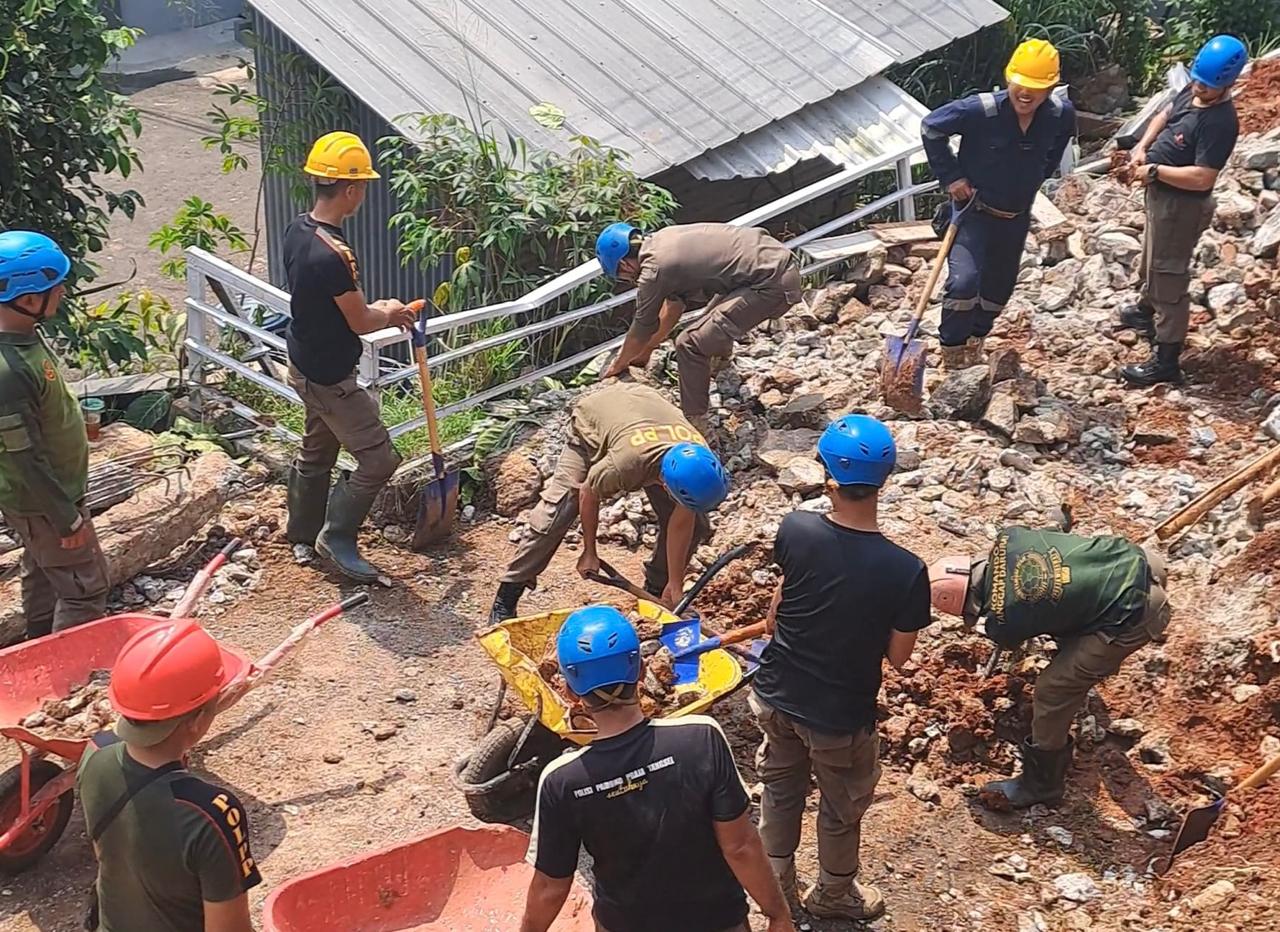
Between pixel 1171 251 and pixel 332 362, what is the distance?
4.85m

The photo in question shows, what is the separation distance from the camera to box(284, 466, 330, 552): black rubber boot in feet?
22.6

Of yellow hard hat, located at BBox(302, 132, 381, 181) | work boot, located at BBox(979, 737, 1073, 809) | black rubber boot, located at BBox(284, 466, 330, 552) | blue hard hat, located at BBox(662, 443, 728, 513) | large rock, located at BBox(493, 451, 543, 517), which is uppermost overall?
yellow hard hat, located at BBox(302, 132, 381, 181)

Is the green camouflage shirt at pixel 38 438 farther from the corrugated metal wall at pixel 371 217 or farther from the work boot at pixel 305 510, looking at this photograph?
the corrugated metal wall at pixel 371 217

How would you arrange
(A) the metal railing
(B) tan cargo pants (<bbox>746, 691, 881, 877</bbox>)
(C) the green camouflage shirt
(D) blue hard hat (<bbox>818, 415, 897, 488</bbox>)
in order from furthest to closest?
(A) the metal railing, (C) the green camouflage shirt, (B) tan cargo pants (<bbox>746, 691, 881, 877</bbox>), (D) blue hard hat (<bbox>818, 415, 897, 488</bbox>)

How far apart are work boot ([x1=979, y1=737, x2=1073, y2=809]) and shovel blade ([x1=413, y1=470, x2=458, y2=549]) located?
309 cm

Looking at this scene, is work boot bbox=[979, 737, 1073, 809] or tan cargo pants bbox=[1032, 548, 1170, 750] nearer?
tan cargo pants bbox=[1032, 548, 1170, 750]

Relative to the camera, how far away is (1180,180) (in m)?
7.68

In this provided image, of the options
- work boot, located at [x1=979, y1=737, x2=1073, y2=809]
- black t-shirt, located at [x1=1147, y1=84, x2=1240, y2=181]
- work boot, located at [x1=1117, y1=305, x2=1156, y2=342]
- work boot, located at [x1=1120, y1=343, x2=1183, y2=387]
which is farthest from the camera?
work boot, located at [x1=1117, y1=305, x2=1156, y2=342]

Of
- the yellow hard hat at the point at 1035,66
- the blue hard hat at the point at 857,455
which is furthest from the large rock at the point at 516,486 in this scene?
the yellow hard hat at the point at 1035,66

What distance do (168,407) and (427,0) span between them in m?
3.74

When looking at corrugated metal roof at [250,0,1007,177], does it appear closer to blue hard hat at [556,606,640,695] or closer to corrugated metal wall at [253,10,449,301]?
corrugated metal wall at [253,10,449,301]

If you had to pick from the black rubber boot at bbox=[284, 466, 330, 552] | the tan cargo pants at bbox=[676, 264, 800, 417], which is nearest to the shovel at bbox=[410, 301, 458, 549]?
the black rubber boot at bbox=[284, 466, 330, 552]

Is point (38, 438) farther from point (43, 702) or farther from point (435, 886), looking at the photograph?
point (435, 886)

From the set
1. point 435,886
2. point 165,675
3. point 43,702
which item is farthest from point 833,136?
point 165,675
